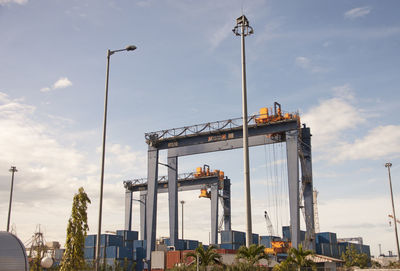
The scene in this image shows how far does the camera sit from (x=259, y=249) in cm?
2308

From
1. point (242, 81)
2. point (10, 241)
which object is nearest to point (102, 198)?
point (10, 241)

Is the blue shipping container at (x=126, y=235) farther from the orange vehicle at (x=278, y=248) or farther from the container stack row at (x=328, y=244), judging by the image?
the container stack row at (x=328, y=244)

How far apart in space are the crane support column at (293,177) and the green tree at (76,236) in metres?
26.7

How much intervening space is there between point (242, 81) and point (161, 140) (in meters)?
33.4

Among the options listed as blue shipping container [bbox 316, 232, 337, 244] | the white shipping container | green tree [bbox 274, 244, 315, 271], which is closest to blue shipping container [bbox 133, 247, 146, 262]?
the white shipping container

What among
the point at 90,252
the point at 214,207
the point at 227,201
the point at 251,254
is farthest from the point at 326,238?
the point at 251,254

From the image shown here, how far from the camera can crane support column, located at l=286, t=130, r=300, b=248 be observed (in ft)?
143

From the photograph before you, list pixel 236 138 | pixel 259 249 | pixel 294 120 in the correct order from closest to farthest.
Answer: pixel 259 249
pixel 294 120
pixel 236 138

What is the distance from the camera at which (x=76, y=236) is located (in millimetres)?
22953

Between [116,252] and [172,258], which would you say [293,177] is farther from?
[116,252]

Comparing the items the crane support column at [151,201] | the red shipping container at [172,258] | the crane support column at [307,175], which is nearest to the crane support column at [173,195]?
the crane support column at [151,201]

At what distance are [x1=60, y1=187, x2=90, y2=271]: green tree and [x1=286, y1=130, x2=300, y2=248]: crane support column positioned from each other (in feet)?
87.5

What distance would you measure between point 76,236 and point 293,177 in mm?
28422

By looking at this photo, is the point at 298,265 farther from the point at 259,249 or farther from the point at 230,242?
the point at 230,242
